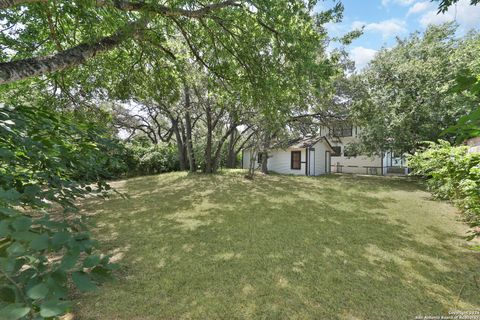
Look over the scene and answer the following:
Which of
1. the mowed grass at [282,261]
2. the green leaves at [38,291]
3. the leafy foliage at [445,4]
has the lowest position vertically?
the mowed grass at [282,261]

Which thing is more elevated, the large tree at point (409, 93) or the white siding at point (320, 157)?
the large tree at point (409, 93)

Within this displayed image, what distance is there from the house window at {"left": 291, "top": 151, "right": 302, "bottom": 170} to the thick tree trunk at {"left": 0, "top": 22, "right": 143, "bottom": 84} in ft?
54.3

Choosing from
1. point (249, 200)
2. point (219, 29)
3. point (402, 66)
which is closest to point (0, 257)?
point (219, 29)

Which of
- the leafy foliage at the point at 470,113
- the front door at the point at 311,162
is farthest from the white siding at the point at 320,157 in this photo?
the leafy foliage at the point at 470,113

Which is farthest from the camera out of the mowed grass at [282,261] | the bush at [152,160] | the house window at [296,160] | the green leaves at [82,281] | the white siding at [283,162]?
the house window at [296,160]

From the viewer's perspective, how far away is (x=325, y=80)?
474 centimetres

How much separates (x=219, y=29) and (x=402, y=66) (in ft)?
44.3

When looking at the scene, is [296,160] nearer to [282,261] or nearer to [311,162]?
[311,162]

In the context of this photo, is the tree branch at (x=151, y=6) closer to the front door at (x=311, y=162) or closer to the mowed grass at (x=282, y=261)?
the mowed grass at (x=282, y=261)

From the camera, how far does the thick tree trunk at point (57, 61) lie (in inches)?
112

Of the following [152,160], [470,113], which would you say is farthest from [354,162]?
[470,113]

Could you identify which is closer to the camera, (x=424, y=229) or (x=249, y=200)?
(x=424, y=229)

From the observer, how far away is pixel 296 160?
763 inches

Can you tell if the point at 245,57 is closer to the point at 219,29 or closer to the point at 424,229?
the point at 219,29
